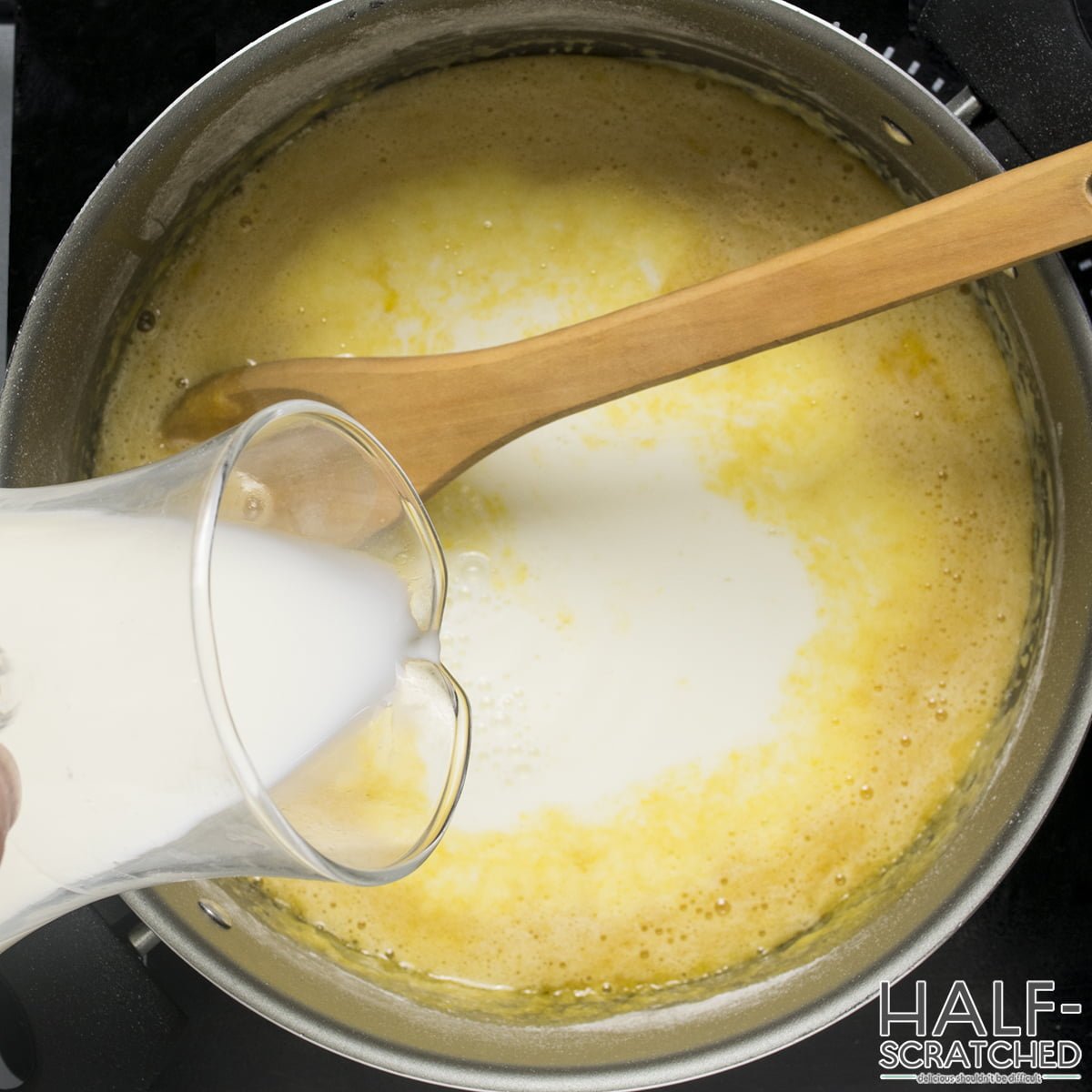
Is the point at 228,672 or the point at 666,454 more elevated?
the point at 666,454

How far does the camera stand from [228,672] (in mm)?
592

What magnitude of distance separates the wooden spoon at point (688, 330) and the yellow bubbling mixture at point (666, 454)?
0.12m

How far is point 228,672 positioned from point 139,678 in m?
0.05

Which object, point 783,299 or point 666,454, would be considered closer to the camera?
point 783,299

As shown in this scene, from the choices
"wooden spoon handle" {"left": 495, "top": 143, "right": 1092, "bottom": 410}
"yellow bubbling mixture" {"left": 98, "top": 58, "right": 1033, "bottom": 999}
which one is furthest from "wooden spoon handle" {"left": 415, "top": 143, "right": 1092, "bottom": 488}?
"yellow bubbling mixture" {"left": 98, "top": 58, "right": 1033, "bottom": 999}

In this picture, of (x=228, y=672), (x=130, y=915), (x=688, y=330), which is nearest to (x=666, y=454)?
(x=688, y=330)

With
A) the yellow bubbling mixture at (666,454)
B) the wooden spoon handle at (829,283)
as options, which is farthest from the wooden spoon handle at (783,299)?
the yellow bubbling mixture at (666,454)

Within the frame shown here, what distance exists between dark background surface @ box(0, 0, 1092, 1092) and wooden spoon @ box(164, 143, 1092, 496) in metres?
0.20

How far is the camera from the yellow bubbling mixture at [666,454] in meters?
0.94

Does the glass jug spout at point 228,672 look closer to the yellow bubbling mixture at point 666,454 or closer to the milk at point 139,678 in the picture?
the milk at point 139,678

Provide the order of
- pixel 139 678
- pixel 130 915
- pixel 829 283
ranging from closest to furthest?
pixel 139 678 → pixel 829 283 → pixel 130 915

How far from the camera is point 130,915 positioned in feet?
3.03

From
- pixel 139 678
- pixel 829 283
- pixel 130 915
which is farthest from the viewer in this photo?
pixel 130 915

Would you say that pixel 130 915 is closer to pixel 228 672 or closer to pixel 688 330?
pixel 228 672
